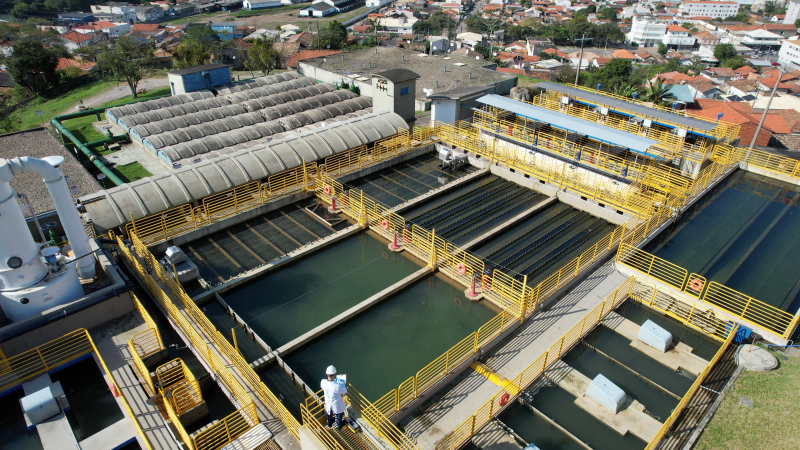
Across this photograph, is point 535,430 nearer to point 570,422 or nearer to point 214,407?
point 570,422

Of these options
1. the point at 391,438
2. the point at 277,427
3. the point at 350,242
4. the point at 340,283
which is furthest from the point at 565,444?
the point at 350,242

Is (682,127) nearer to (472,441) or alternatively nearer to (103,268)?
(472,441)

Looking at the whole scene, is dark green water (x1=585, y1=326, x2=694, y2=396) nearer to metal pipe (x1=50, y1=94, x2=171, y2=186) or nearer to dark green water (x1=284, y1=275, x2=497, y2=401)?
dark green water (x1=284, y1=275, x2=497, y2=401)

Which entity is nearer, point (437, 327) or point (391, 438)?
point (391, 438)

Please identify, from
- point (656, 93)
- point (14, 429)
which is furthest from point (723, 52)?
point (14, 429)

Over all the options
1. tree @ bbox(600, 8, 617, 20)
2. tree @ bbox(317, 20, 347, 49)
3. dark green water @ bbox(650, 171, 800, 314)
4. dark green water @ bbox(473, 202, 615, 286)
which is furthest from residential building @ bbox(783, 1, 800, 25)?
dark green water @ bbox(473, 202, 615, 286)

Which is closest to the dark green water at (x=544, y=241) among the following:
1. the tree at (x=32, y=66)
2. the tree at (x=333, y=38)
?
the tree at (x=333, y=38)

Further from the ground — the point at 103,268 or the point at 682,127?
the point at 682,127
